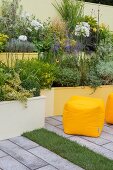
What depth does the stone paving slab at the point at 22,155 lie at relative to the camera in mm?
3760

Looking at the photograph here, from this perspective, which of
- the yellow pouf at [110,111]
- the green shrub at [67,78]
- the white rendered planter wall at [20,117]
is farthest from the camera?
the green shrub at [67,78]

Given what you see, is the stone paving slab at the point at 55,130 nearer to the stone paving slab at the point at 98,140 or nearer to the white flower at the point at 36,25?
the stone paving slab at the point at 98,140

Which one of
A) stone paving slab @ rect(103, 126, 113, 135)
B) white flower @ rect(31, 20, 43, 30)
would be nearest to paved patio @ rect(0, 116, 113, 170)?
stone paving slab @ rect(103, 126, 113, 135)

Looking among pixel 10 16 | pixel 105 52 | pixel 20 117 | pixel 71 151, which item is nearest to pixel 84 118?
pixel 71 151

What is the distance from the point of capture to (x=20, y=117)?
15.1ft

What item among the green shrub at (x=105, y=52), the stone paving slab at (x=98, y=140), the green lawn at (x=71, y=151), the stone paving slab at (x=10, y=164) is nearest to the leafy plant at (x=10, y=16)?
the green shrub at (x=105, y=52)

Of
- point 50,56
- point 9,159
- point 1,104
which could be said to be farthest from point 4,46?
point 9,159

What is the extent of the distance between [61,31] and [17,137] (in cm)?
366

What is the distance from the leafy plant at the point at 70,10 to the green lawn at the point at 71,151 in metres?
4.57

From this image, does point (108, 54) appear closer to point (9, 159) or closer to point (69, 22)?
point (69, 22)

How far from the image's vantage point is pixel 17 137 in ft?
15.0

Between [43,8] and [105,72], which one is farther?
[43,8]

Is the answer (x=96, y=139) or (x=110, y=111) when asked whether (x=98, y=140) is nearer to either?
(x=96, y=139)

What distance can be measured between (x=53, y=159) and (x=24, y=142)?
2.03 ft
